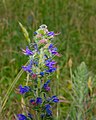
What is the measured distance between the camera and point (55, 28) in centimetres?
457

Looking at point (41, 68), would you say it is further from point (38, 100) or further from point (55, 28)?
point (55, 28)

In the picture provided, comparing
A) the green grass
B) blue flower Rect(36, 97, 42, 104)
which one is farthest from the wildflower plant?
the green grass

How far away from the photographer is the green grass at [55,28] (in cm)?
396

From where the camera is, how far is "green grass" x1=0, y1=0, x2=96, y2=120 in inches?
156

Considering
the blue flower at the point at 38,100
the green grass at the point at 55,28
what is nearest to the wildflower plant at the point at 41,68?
the blue flower at the point at 38,100

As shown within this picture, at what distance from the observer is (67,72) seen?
3.97 m

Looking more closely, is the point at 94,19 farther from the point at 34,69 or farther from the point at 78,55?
the point at 34,69

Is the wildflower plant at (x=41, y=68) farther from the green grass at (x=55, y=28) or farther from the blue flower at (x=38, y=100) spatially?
the green grass at (x=55, y=28)

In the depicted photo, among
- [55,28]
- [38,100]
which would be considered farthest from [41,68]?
[55,28]

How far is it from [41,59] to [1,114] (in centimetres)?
52

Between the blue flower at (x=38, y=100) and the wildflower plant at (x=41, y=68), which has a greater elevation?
the wildflower plant at (x=41, y=68)

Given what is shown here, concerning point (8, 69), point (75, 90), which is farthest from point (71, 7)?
point (75, 90)

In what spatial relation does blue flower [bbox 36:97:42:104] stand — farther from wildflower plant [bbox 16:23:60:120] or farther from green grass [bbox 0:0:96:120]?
green grass [bbox 0:0:96:120]

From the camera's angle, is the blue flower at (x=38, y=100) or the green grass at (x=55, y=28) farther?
the green grass at (x=55, y=28)
